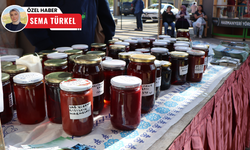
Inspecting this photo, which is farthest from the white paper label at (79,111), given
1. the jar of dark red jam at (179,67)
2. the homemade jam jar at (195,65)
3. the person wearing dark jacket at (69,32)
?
the person wearing dark jacket at (69,32)

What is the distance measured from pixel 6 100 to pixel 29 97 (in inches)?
4.1

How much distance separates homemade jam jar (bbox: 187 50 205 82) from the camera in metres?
1.35

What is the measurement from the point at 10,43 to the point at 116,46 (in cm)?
219

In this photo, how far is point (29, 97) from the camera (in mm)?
799

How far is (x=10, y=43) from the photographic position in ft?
9.59

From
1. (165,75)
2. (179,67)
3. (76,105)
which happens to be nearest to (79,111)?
(76,105)

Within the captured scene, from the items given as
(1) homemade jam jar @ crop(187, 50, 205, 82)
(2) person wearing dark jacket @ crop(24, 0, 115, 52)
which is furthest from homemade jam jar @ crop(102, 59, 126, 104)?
(2) person wearing dark jacket @ crop(24, 0, 115, 52)

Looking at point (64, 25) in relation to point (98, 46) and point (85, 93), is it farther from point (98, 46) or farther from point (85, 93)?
point (85, 93)

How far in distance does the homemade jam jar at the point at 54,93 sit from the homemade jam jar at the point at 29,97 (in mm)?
31

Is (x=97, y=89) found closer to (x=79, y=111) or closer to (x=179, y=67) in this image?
(x=79, y=111)

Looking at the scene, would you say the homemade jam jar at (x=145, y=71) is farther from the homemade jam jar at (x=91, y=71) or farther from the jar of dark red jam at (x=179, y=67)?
the jar of dark red jam at (x=179, y=67)

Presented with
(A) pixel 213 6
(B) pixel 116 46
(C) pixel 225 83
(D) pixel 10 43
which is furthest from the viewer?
(A) pixel 213 6

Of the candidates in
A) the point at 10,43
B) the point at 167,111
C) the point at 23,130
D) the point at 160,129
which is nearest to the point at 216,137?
the point at 167,111

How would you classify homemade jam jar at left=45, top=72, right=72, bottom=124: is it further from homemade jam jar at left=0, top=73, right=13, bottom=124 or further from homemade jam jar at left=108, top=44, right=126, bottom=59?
homemade jam jar at left=108, top=44, right=126, bottom=59
